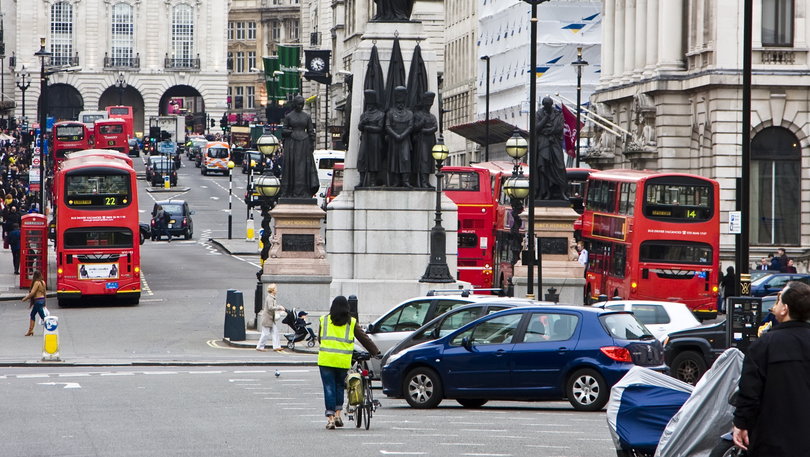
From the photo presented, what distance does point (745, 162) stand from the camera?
86.6 feet

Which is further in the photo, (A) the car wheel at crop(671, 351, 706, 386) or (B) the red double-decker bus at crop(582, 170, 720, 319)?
(B) the red double-decker bus at crop(582, 170, 720, 319)

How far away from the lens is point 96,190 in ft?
147

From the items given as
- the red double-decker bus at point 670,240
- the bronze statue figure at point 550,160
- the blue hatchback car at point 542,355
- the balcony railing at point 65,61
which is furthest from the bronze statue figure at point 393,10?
the balcony railing at point 65,61

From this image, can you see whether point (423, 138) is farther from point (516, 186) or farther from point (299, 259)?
point (299, 259)

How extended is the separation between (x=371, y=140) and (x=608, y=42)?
107 ft

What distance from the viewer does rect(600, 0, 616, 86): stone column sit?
2694 inches

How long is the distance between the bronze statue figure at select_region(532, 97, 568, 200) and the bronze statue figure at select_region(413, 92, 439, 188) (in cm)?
433

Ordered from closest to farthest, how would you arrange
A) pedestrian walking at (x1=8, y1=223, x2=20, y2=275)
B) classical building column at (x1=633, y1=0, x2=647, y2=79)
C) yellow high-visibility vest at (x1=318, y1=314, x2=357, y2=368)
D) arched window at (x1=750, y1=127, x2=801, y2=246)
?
yellow high-visibility vest at (x1=318, y1=314, x2=357, y2=368)
pedestrian walking at (x1=8, y1=223, x2=20, y2=275)
arched window at (x1=750, y1=127, x2=801, y2=246)
classical building column at (x1=633, y1=0, x2=647, y2=79)

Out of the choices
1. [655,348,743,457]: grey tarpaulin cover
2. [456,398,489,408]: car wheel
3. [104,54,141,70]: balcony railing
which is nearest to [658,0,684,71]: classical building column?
[456,398,489,408]: car wheel

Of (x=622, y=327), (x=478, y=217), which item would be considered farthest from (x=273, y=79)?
(x=622, y=327)

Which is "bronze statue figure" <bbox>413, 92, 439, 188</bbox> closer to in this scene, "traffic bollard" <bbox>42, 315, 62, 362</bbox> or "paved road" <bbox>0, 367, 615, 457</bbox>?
"traffic bollard" <bbox>42, 315, 62, 362</bbox>

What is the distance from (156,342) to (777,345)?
1007 inches

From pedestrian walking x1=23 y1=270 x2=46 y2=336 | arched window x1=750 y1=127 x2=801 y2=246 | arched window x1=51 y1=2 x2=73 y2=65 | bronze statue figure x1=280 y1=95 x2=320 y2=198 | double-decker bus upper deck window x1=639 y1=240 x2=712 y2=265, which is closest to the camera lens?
pedestrian walking x1=23 y1=270 x2=46 y2=336

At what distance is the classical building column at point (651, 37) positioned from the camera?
61.7 metres
